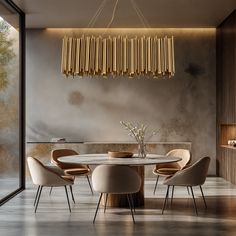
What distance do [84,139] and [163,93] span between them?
195 centimetres

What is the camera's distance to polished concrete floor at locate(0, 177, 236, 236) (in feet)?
16.9

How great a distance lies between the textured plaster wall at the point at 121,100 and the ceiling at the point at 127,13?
559mm

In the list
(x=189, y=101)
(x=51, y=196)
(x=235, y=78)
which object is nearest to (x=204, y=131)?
(x=189, y=101)

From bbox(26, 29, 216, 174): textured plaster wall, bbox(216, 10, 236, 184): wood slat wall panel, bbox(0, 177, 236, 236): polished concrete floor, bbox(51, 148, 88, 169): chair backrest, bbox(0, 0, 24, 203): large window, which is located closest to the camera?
bbox(0, 177, 236, 236): polished concrete floor

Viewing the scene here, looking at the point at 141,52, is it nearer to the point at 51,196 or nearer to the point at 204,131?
the point at 51,196

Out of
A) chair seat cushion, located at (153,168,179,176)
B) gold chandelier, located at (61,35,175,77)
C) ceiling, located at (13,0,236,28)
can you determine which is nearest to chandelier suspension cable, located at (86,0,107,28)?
ceiling, located at (13,0,236,28)

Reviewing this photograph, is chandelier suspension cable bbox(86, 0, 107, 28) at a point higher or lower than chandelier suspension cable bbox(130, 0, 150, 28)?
higher

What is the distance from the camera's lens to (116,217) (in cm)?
594

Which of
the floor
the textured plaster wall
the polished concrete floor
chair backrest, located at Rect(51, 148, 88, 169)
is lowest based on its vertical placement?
the polished concrete floor

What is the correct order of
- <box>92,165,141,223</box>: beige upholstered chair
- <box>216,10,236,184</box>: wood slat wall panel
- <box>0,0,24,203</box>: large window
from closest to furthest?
<box>92,165,141,223</box>: beige upholstered chair < <box>0,0,24,203</box>: large window < <box>216,10,236,184</box>: wood slat wall panel

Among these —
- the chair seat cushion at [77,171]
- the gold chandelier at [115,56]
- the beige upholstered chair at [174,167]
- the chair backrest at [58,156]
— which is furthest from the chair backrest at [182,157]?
the gold chandelier at [115,56]

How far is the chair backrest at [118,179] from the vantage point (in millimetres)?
5551

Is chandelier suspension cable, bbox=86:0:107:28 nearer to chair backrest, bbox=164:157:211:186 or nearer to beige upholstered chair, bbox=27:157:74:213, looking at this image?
beige upholstered chair, bbox=27:157:74:213

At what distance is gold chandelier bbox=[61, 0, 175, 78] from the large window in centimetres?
129
